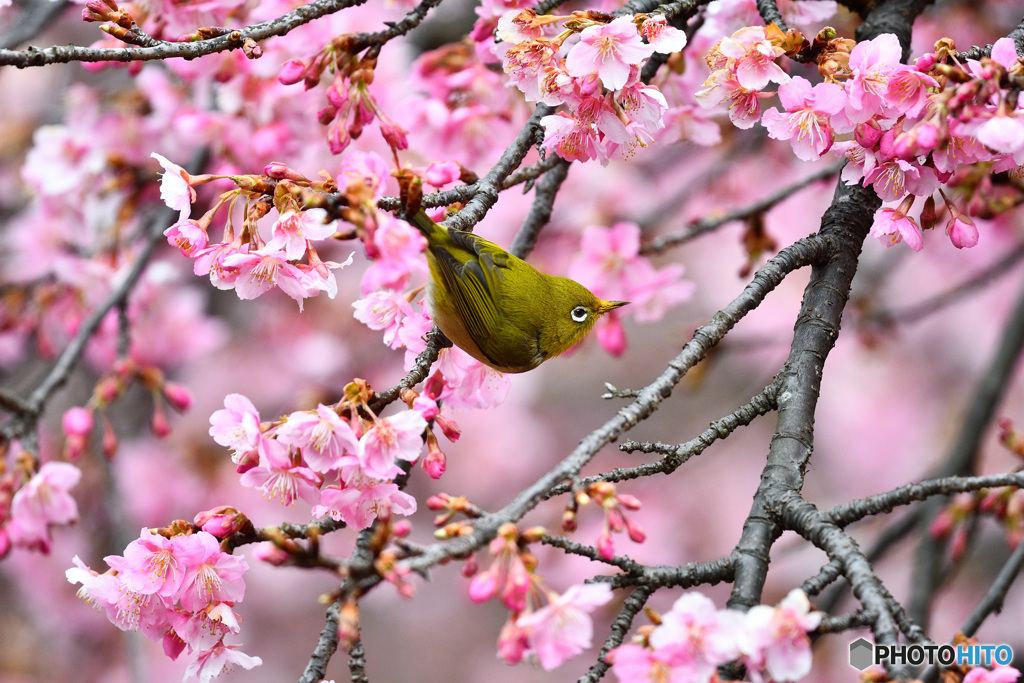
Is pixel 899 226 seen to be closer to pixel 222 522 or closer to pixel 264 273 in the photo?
pixel 264 273

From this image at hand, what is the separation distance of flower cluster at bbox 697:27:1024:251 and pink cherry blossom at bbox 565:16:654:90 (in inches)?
9.7

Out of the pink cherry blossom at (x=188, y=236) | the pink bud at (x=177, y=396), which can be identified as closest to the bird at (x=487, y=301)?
the pink cherry blossom at (x=188, y=236)

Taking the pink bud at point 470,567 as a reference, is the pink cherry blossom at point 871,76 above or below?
above

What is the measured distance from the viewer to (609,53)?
5.39ft

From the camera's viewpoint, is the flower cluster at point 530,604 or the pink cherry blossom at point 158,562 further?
the pink cherry blossom at point 158,562

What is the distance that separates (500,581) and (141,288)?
3421mm

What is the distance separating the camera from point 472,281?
216cm

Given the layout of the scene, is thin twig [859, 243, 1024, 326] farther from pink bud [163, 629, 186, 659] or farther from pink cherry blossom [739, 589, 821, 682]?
pink bud [163, 629, 186, 659]

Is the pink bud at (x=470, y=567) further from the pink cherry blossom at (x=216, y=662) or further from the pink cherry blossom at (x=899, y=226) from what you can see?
the pink cherry blossom at (x=899, y=226)

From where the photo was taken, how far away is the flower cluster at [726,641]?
1.16 metres

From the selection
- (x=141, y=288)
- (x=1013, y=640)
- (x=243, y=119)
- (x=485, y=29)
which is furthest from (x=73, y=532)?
(x=1013, y=640)

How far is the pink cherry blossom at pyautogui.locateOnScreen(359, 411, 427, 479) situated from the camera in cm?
153

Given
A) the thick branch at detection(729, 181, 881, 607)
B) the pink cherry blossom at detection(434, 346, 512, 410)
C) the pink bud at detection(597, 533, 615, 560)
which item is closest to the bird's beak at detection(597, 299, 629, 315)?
the pink cherry blossom at detection(434, 346, 512, 410)

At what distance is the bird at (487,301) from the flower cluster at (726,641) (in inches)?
40.2
